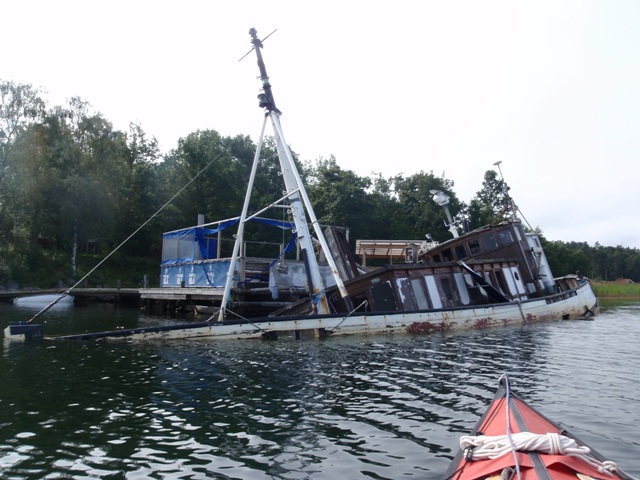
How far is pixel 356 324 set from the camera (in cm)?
1895

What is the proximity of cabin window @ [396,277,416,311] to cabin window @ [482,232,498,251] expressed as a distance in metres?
7.74

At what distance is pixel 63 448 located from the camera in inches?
291

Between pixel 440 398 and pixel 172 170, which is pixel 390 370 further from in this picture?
pixel 172 170

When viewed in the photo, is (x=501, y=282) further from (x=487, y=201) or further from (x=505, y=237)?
(x=487, y=201)

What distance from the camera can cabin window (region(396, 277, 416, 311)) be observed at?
21312 mm

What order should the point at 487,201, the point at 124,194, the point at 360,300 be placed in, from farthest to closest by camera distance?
the point at 487,201 < the point at 124,194 < the point at 360,300

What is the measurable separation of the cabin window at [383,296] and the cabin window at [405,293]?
36 centimetres

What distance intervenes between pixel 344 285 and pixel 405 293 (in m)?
2.61

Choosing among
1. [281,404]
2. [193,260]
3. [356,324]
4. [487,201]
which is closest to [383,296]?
[356,324]

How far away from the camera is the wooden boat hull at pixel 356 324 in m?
Answer: 17.5

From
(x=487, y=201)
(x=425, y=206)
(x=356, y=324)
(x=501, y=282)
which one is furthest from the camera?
(x=487, y=201)

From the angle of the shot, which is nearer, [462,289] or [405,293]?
[405,293]

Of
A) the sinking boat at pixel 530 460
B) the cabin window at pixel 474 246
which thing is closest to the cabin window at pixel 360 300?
the cabin window at pixel 474 246

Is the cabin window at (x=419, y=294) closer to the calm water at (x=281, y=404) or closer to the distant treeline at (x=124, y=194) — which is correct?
the calm water at (x=281, y=404)
